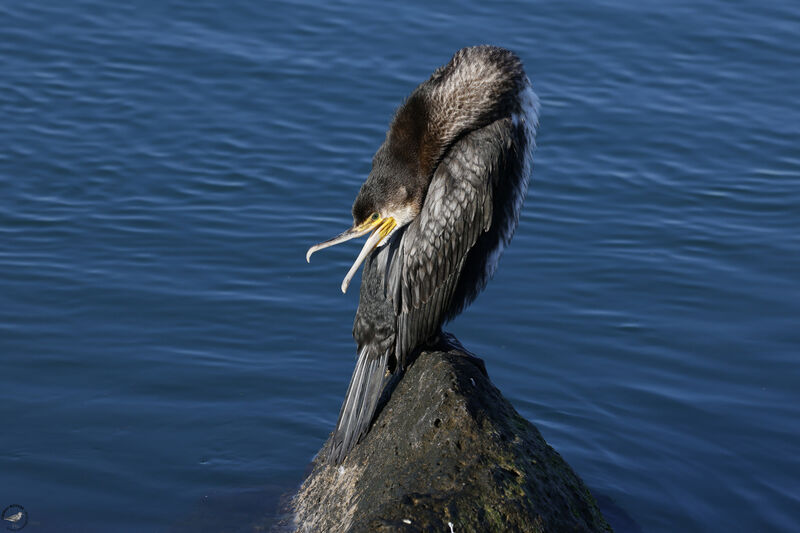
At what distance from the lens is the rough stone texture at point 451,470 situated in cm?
354

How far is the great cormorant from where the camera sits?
15.2 feet

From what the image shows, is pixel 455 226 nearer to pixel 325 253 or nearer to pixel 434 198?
pixel 434 198

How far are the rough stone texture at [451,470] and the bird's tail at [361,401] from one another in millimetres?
45

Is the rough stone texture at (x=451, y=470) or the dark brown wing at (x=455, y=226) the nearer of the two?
the rough stone texture at (x=451, y=470)

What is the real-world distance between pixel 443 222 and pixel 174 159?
14.5ft

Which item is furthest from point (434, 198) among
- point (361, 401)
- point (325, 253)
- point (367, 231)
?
point (325, 253)

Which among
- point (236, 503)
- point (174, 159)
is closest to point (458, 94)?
point (236, 503)

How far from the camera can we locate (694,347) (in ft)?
22.5

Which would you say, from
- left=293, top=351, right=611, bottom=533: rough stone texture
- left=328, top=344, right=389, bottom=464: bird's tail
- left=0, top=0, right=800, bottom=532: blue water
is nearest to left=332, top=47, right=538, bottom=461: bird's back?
left=328, top=344, right=389, bottom=464: bird's tail

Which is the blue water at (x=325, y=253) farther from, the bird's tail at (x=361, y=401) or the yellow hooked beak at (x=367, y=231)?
the yellow hooked beak at (x=367, y=231)

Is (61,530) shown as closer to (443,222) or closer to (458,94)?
(443,222)

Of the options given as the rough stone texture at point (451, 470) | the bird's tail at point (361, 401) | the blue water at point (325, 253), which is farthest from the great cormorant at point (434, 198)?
the blue water at point (325, 253)

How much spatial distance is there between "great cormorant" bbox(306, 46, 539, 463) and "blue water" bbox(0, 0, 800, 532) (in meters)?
1.25

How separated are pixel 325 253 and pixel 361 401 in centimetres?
306
